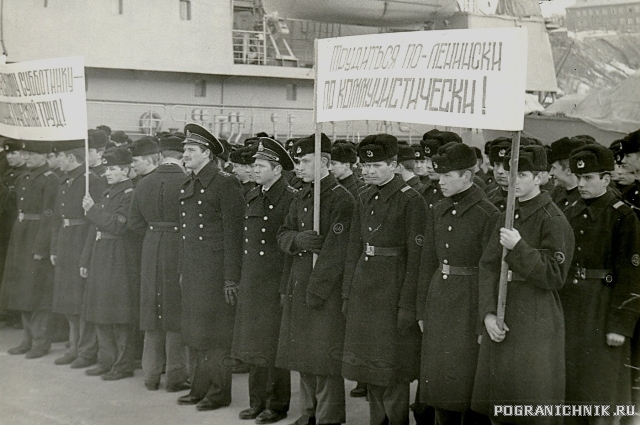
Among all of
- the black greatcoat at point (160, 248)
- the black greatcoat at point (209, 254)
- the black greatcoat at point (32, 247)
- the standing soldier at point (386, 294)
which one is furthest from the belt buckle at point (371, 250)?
the black greatcoat at point (32, 247)

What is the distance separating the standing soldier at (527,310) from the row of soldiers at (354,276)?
0.03 ft

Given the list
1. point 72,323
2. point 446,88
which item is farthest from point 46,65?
point 446,88

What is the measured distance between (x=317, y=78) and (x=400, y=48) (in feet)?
2.42

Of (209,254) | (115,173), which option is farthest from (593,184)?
(115,173)

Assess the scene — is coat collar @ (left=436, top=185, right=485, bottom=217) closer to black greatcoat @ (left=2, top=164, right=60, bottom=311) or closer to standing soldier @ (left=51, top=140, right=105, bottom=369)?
standing soldier @ (left=51, top=140, right=105, bottom=369)

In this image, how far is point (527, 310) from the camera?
4.14m

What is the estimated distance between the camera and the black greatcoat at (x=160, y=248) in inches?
243

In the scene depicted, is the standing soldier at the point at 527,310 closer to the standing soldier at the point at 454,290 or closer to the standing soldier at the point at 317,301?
the standing soldier at the point at 454,290

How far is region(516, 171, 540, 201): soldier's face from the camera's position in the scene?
4.27 meters

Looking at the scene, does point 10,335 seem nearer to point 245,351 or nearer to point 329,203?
point 245,351

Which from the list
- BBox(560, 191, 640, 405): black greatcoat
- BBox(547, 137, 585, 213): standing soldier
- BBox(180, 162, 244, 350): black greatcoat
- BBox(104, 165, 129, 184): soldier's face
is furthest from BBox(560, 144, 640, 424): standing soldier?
BBox(104, 165, 129, 184): soldier's face

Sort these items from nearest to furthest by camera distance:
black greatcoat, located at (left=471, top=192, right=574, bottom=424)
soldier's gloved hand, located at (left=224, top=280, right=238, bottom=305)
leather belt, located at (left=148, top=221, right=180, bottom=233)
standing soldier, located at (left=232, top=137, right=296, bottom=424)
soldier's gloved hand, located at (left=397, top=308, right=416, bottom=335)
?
black greatcoat, located at (left=471, top=192, right=574, bottom=424) → soldier's gloved hand, located at (left=397, top=308, right=416, bottom=335) → standing soldier, located at (left=232, top=137, right=296, bottom=424) → soldier's gloved hand, located at (left=224, top=280, right=238, bottom=305) → leather belt, located at (left=148, top=221, right=180, bottom=233)

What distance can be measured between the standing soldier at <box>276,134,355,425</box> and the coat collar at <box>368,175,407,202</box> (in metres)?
0.27

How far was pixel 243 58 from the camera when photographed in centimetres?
1188
